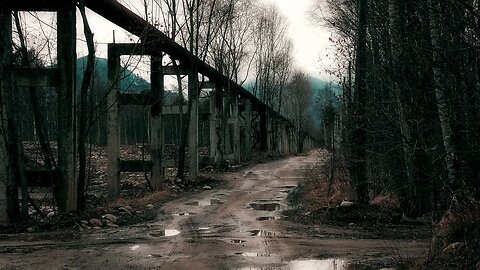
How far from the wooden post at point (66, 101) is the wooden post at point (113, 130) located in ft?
15.5

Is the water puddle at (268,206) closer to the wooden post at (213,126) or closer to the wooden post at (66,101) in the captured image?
the wooden post at (66,101)

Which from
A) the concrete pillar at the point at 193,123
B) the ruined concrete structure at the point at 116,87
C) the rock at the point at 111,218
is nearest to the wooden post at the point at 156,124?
the ruined concrete structure at the point at 116,87

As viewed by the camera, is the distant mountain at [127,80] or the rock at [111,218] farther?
the distant mountain at [127,80]

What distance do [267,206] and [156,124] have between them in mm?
6109

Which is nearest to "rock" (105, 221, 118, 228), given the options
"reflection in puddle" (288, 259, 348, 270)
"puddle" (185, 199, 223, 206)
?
"puddle" (185, 199, 223, 206)

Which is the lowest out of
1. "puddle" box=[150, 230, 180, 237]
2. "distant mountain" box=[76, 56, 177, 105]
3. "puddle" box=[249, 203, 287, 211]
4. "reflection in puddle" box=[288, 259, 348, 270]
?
"puddle" box=[249, 203, 287, 211]

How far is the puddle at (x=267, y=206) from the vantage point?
44.3ft

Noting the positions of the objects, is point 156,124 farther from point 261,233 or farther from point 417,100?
point 417,100

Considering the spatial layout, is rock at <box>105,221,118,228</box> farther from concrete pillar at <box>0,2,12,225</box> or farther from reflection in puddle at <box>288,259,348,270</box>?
reflection in puddle at <box>288,259,348,270</box>

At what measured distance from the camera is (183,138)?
20.4 metres

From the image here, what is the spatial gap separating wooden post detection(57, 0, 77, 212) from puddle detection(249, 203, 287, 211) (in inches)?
184

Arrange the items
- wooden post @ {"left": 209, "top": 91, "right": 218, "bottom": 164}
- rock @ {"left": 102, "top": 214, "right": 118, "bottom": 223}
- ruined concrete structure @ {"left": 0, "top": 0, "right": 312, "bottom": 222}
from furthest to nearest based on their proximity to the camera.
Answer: wooden post @ {"left": 209, "top": 91, "right": 218, "bottom": 164} → ruined concrete structure @ {"left": 0, "top": 0, "right": 312, "bottom": 222} → rock @ {"left": 102, "top": 214, "right": 118, "bottom": 223}

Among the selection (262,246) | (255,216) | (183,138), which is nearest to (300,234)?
(262,246)

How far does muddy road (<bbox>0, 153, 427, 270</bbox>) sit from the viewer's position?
7.07 metres
